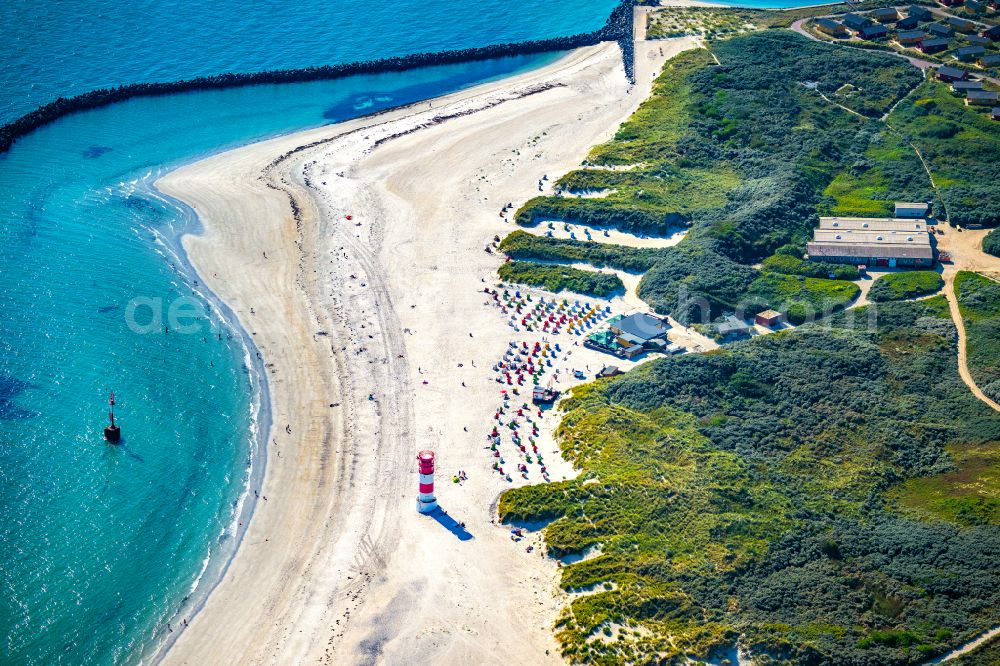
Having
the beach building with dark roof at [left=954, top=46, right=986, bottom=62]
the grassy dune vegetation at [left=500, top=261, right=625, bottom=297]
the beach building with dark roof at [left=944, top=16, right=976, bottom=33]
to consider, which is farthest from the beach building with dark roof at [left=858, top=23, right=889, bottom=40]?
the grassy dune vegetation at [left=500, top=261, right=625, bottom=297]

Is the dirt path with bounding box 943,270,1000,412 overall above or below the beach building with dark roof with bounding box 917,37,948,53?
below

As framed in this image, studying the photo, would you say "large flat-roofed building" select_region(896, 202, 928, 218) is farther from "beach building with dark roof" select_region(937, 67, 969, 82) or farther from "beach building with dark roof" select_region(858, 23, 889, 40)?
"beach building with dark roof" select_region(858, 23, 889, 40)

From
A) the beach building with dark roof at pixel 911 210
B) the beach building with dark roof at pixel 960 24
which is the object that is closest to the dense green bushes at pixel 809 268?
the beach building with dark roof at pixel 911 210

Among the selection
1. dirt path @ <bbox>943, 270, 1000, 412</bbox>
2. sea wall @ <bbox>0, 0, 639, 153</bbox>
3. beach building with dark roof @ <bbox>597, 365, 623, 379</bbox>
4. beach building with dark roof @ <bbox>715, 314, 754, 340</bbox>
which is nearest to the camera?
dirt path @ <bbox>943, 270, 1000, 412</bbox>

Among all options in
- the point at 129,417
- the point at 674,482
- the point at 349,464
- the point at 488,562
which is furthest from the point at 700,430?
the point at 129,417

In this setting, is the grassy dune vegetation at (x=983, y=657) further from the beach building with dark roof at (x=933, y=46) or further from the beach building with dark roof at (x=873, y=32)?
the beach building with dark roof at (x=873, y=32)

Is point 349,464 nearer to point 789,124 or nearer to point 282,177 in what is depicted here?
point 282,177
